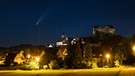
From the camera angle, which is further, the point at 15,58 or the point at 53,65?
the point at 15,58

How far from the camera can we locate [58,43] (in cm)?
18250

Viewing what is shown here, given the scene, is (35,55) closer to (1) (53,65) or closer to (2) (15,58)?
(2) (15,58)

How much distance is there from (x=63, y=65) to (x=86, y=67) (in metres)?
5.52

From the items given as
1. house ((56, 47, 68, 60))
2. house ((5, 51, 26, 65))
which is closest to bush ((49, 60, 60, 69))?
house ((56, 47, 68, 60))

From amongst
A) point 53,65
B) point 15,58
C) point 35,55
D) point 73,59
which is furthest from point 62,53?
point 73,59

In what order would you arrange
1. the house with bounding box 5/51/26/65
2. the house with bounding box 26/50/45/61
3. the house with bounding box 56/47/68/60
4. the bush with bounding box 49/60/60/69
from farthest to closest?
1. the house with bounding box 5/51/26/65
2. the house with bounding box 26/50/45/61
3. the house with bounding box 56/47/68/60
4. the bush with bounding box 49/60/60/69

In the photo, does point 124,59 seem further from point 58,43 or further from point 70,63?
point 58,43

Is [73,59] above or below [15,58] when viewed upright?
below

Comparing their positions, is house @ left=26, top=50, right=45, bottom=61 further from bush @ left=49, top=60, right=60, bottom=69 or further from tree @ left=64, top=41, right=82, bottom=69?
tree @ left=64, top=41, right=82, bottom=69

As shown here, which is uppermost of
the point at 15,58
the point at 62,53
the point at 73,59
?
the point at 62,53

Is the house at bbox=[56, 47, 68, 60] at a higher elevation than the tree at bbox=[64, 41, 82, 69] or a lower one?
higher

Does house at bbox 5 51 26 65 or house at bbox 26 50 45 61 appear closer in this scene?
house at bbox 26 50 45 61

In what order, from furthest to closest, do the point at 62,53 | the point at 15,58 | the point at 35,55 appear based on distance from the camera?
the point at 35,55 < the point at 15,58 < the point at 62,53

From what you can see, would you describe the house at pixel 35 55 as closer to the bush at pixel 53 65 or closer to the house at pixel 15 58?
the house at pixel 15 58
